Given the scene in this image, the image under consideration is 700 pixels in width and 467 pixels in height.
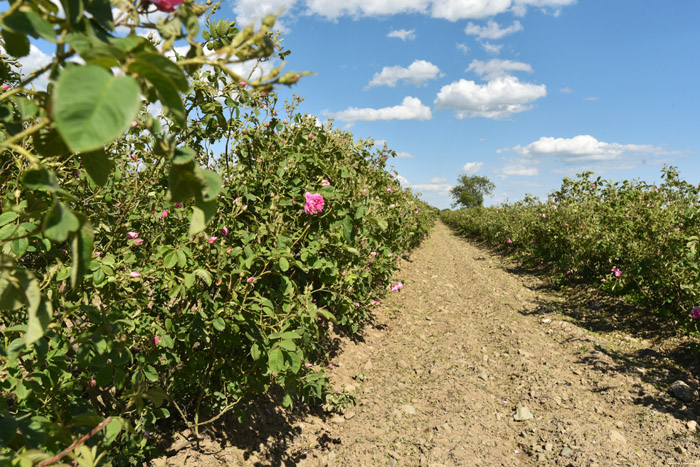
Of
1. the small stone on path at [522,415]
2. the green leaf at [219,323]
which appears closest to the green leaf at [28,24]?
the green leaf at [219,323]

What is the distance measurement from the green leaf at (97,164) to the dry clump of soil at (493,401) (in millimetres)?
2053

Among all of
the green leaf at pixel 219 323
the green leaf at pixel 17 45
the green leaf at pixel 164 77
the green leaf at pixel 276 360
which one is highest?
the green leaf at pixel 17 45

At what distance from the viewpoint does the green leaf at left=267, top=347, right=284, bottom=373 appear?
64.8 inches

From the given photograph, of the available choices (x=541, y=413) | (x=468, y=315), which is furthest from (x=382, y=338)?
(x=541, y=413)

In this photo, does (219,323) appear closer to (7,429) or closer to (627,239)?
(7,429)

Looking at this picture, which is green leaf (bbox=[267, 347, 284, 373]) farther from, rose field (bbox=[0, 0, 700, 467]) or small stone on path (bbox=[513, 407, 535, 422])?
small stone on path (bbox=[513, 407, 535, 422])

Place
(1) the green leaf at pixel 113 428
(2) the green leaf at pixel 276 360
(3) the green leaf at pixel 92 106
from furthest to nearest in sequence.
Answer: (2) the green leaf at pixel 276 360 < (1) the green leaf at pixel 113 428 < (3) the green leaf at pixel 92 106

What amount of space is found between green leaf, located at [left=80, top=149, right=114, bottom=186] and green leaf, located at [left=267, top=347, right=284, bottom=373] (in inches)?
45.3

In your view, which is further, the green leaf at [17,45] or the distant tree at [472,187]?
the distant tree at [472,187]

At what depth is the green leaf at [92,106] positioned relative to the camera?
0.40 metres

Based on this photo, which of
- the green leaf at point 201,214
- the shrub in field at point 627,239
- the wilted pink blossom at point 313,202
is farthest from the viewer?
the shrub in field at point 627,239

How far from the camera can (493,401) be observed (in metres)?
3.68

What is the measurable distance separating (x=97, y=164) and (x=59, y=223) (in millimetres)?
220

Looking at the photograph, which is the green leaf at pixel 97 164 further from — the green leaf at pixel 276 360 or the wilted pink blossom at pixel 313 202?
the wilted pink blossom at pixel 313 202
